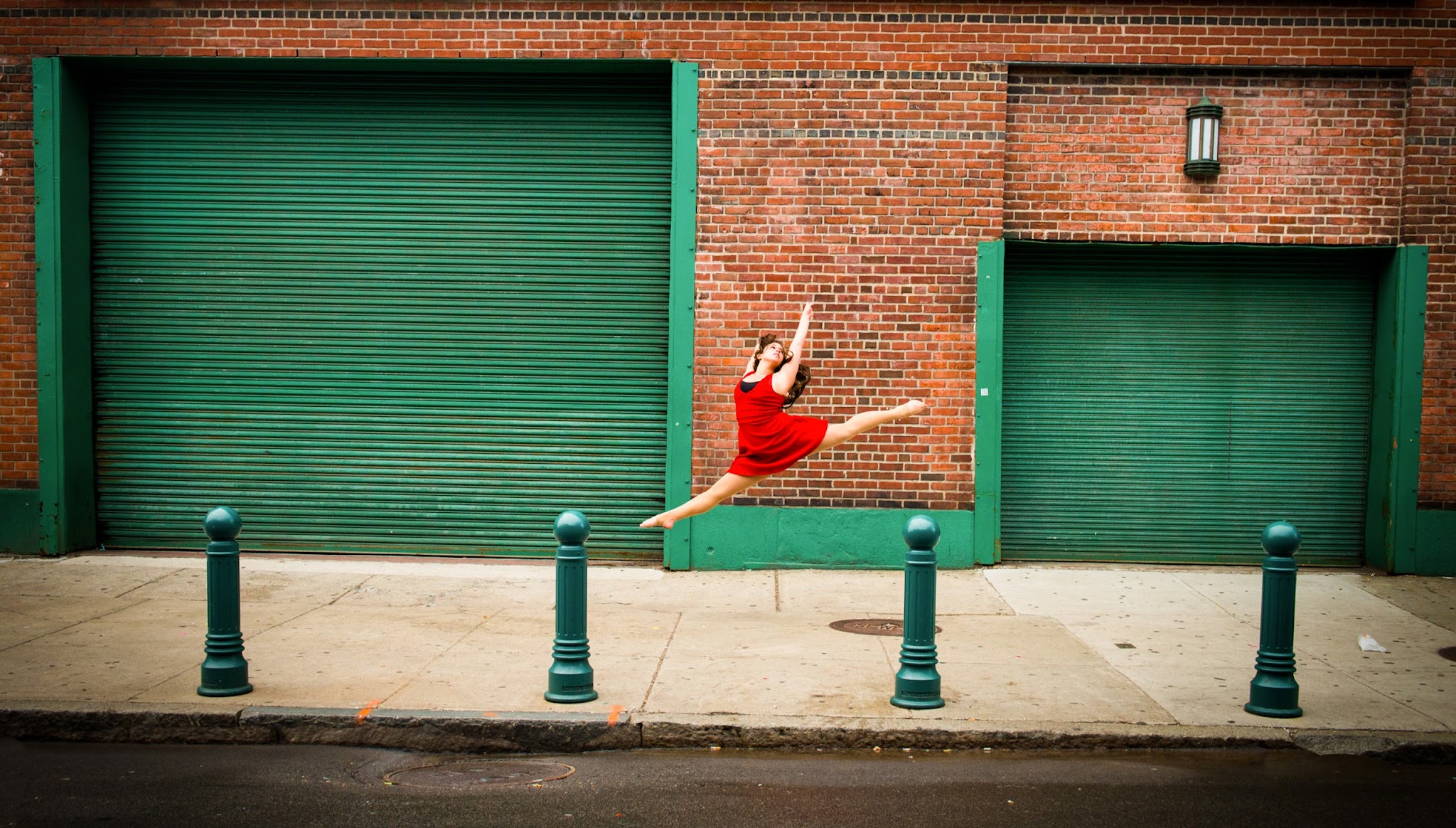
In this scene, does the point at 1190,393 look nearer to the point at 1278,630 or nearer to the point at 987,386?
the point at 987,386

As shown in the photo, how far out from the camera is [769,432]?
349 inches

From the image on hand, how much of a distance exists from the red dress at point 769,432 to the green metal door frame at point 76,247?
45.4 inches

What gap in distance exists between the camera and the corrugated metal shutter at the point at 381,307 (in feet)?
34.1

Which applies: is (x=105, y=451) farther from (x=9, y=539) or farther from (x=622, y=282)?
(x=622, y=282)

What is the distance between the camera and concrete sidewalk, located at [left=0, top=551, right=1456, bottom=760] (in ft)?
19.0

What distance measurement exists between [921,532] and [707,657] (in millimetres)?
1845

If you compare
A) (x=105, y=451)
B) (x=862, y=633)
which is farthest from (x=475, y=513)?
(x=862, y=633)

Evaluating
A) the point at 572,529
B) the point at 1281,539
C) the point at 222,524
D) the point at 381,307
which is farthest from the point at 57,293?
the point at 1281,539

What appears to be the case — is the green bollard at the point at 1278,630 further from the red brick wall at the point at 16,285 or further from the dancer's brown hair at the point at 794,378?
the red brick wall at the point at 16,285

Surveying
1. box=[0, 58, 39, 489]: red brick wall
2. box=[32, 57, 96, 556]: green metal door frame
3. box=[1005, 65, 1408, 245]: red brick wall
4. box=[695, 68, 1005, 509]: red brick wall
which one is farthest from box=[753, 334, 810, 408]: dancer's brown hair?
box=[0, 58, 39, 489]: red brick wall

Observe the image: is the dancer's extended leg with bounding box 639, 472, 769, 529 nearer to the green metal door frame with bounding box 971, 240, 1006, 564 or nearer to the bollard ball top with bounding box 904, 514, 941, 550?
the green metal door frame with bounding box 971, 240, 1006, 564

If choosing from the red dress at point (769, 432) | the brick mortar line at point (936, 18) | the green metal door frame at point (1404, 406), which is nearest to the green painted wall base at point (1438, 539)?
the green metal door frame at point (1404, 406)

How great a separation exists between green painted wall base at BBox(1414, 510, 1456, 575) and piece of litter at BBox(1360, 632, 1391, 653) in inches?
114

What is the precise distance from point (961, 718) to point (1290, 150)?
6901 millimetres
